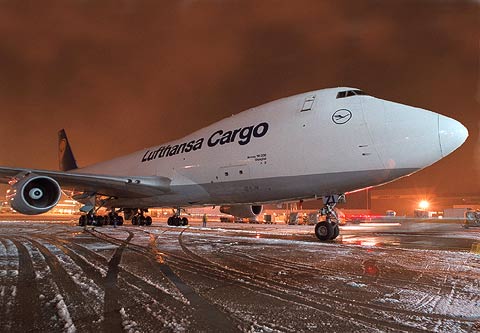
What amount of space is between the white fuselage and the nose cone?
0.9 inches

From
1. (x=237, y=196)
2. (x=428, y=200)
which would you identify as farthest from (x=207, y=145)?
(x=428, y=200)

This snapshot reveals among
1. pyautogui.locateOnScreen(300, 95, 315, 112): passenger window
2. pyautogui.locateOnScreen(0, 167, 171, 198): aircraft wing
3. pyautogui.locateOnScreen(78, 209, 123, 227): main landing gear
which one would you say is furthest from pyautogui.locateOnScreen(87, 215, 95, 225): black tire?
pyautogui.locateOnScreen(300, 95, 315, 112): passenger window

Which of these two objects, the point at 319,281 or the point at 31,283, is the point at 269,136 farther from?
the point at 31,283

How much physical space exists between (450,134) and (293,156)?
3.80 metres

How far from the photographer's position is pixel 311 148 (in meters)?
9.60

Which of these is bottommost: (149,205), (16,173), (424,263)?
(424,263)

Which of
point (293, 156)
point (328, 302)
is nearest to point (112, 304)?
point (328, 302)

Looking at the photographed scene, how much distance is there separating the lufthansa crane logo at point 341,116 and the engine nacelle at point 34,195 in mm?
A: 8494

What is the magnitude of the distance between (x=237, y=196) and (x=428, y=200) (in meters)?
75.3

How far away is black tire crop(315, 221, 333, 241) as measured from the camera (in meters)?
11.1

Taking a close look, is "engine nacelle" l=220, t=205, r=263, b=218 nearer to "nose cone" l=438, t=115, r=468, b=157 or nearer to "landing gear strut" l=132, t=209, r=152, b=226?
"landing gear strut" l=132, t=209, r=152, b=226

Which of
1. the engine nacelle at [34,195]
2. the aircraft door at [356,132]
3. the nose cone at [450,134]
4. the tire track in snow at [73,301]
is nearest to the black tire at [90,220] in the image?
the engine nacelle at [34,195]

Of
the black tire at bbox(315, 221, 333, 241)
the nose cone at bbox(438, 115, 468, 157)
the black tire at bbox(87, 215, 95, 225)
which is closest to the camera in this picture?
the nose cone at bbox(438, 115, 468, 157)

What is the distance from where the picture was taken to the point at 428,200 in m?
75.2
